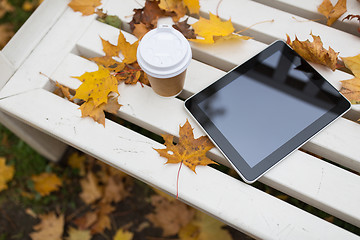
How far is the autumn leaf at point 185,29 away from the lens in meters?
0.97

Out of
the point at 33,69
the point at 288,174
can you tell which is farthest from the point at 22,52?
the point at 288,174

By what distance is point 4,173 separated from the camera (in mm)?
1469

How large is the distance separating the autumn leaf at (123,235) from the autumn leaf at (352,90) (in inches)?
42.6

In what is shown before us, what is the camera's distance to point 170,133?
2.96 ft

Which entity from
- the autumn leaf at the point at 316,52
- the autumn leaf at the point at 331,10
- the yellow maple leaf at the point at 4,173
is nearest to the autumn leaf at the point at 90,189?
the yellow maple leaf at the point at 4,173

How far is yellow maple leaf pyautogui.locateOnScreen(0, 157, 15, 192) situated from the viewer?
1.46 m

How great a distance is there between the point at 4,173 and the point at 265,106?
1334 mm

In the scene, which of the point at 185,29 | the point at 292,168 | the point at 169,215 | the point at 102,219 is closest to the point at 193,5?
the point at 185,29

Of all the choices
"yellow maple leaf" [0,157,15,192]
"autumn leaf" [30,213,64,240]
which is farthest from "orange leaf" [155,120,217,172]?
"yellow maple leaf" [0,157,15,192]

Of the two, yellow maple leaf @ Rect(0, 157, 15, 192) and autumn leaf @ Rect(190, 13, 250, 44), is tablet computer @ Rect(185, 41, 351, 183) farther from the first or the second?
yellow maple leaf @ Rect(0, 157, 15, 192)

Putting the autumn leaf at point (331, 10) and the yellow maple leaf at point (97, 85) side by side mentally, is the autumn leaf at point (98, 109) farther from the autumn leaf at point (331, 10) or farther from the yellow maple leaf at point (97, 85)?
the autumn leaf at point (331, 10)

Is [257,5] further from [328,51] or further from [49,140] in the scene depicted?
[49,140]

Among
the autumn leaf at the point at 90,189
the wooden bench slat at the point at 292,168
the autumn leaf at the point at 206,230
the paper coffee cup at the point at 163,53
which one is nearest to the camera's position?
the paper coffee cup at the point at 163,53

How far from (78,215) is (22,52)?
81cm
